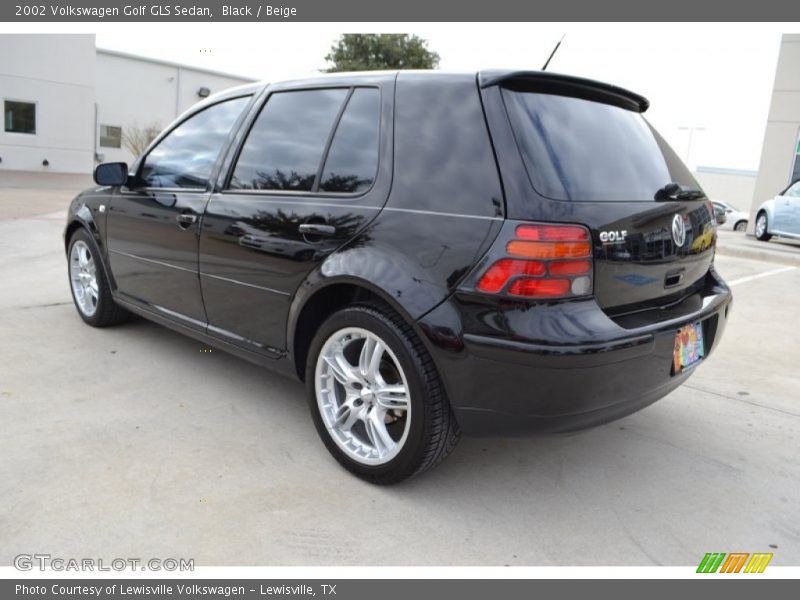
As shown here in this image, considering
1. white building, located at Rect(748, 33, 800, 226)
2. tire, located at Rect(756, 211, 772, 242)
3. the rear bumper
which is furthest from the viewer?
white building, located at Rect(748, 33, 800, 226)

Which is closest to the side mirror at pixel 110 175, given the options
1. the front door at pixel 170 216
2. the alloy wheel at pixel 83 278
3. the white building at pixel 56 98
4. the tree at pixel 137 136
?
A: the front door at pixel 170 216

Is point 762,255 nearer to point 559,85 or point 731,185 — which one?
point 559,85

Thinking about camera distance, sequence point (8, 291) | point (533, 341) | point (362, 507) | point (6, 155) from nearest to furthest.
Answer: point (533, 341) < point (362, 507) < point (8, 291) < point (6, 155)

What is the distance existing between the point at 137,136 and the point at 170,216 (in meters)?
27.0

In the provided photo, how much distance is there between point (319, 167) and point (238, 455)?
1.34 metres

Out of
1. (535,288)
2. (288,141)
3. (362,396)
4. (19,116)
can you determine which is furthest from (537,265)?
(19,116)

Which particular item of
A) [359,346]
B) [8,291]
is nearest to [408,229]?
[359,346]

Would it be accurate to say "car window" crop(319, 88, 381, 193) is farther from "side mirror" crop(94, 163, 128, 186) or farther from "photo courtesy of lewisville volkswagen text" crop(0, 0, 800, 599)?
"side mirror" crop(94, 163, 128, 186)

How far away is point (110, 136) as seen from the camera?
2784 centimetres

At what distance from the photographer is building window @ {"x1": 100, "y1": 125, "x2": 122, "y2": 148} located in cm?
2757

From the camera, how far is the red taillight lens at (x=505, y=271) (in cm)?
217

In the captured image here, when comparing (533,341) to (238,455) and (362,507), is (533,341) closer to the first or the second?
(362,507)

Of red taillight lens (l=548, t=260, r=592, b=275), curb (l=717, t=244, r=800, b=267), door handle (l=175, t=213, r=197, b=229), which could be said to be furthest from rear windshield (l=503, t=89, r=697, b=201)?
curb (l=717, t=244, r=800, b=267)

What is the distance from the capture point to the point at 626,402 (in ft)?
7.73
